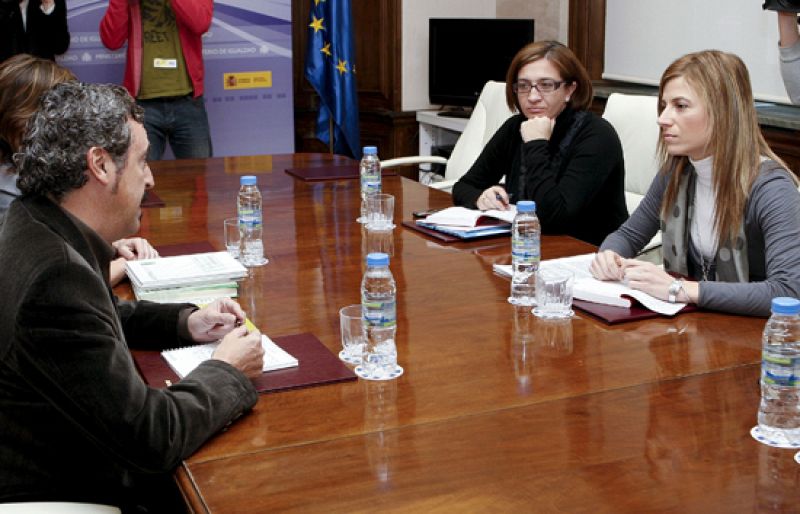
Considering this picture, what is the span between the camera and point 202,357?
6.12 ft

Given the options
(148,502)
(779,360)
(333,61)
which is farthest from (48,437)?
(333,61)

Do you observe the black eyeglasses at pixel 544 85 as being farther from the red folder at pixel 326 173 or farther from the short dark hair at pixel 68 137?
the short dark hair at pixel 68 137

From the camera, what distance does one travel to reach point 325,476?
138cm

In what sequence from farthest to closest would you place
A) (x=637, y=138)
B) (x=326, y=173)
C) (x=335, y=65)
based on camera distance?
1. (x=335, y=65)
2. (x=326, y=173)
3. (x=637, y=138)

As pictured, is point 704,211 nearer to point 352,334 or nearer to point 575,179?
point 575,179

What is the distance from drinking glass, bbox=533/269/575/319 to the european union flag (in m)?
4.31

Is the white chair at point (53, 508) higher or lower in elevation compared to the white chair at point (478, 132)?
lower

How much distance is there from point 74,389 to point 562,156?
2.10m

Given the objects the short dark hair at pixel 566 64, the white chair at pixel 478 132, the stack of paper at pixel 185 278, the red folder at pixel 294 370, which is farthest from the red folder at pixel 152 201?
the red folder at pixel 294 370

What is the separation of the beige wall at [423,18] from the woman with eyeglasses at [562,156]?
318 cm

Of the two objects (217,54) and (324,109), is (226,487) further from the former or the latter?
(324,109)

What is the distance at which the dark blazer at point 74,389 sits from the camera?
4.62 ft

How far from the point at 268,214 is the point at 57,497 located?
70.1 inches

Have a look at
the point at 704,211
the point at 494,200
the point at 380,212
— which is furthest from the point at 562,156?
the point at 704,211
